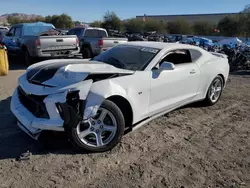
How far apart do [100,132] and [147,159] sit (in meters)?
0.75

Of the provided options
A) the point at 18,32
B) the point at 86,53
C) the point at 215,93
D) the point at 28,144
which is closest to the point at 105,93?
the point at 28,144

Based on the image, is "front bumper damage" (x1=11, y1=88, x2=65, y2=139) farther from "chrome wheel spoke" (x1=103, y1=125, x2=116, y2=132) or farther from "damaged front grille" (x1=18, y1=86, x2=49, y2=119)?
"chrome wheel spoke" (x1=103, y1=125, x2=116, y2=132)

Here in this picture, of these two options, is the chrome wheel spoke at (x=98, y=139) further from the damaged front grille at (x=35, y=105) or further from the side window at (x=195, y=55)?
the side window at (x=195, y=55)

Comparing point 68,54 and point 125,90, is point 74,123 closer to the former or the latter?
point 125,90

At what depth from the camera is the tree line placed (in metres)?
49.4

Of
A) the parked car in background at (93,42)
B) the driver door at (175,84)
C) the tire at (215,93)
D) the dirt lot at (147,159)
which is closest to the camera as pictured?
the dirt lot at (147,159)

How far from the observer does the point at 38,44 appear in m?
10.5

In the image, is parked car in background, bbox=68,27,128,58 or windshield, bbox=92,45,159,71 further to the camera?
parked car in background, bbox=68,27,128,58

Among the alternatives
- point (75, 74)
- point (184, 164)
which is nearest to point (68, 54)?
point (75, 74)

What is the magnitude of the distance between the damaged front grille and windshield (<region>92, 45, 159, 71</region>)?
1.47 meters

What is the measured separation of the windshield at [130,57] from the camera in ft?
15.2

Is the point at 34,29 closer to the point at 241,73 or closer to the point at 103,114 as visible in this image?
the point at 241,73

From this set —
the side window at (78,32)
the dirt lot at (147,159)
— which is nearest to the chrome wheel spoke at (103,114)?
the dirt lot at (147,159)

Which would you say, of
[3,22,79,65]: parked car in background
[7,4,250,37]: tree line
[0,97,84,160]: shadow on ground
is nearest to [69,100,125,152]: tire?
[0,97,84,160]: shadow on ground
